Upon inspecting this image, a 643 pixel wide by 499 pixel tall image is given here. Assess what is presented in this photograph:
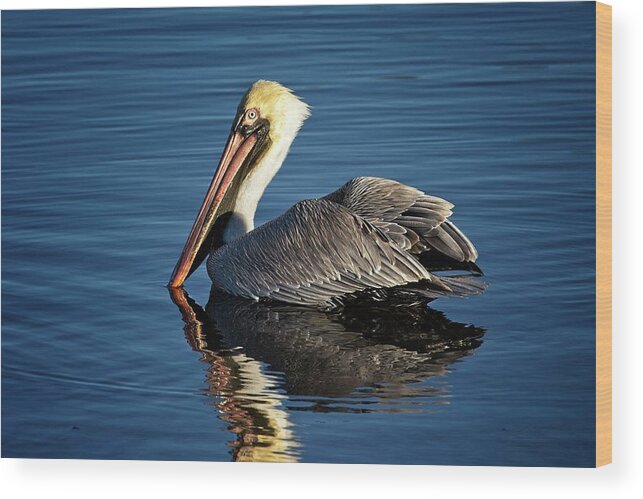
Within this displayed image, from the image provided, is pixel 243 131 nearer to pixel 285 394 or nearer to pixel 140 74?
pixel 140 74

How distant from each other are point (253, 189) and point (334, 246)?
856mm

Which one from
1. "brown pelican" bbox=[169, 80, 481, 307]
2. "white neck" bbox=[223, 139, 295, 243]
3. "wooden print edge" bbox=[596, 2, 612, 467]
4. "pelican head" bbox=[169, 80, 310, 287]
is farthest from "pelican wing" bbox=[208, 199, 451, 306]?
"wooden print edge" bbox=[596, 2, 612, 467]

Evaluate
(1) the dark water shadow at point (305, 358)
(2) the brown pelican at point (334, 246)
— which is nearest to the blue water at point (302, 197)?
(1) the dark water shadow at point (305, 358)

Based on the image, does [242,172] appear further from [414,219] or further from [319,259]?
[414,219]

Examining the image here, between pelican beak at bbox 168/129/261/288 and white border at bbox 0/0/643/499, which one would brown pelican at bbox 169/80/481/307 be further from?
white border at bbox 0/0/643/499

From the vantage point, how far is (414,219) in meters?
8.13

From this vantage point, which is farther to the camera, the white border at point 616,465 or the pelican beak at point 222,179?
the pelican beak at point 222,179

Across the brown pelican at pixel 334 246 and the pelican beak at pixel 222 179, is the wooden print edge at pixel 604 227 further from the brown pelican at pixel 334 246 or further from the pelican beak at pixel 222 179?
the pelican beak at pixel 222 179

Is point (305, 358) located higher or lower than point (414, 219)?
lower

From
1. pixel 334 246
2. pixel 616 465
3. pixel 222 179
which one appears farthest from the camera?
pixel 222 179

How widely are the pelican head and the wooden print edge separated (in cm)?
180

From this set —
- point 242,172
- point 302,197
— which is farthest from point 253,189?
point 302,197

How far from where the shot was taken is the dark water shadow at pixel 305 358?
23.6 ft

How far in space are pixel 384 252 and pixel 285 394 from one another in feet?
3.40
